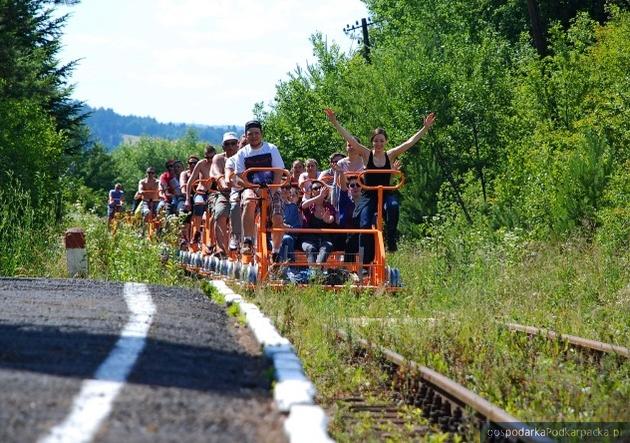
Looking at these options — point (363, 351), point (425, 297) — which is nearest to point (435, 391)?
point (363, 351)

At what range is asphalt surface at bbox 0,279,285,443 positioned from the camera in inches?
223

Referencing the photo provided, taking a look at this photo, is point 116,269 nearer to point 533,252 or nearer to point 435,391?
point 533,252

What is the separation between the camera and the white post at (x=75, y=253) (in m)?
18.3

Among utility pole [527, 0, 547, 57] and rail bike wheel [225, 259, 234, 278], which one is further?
utility pole [527, 0, 547, 57]

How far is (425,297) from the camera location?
55.5 ft

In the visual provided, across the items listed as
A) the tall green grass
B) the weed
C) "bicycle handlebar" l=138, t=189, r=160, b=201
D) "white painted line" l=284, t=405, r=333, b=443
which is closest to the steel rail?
the weed

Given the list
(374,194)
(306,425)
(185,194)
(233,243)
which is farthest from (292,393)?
(185,194)

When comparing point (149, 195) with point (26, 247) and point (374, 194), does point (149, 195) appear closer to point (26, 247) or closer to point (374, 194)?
point (26, 247)

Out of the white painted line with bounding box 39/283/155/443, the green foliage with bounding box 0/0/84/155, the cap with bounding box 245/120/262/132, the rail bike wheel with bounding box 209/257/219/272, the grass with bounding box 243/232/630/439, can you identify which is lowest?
the grass with bounding box 243/232/630/439

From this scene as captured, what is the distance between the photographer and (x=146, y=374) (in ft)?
23.0

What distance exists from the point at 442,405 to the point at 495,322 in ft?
12.2

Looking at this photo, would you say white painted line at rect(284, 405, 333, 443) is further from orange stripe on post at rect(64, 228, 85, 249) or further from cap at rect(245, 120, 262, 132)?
orange stripe on post at rect(64, 228, 85, 249)

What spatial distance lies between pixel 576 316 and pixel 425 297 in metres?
2.94

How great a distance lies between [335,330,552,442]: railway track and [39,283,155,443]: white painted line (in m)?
1.96
